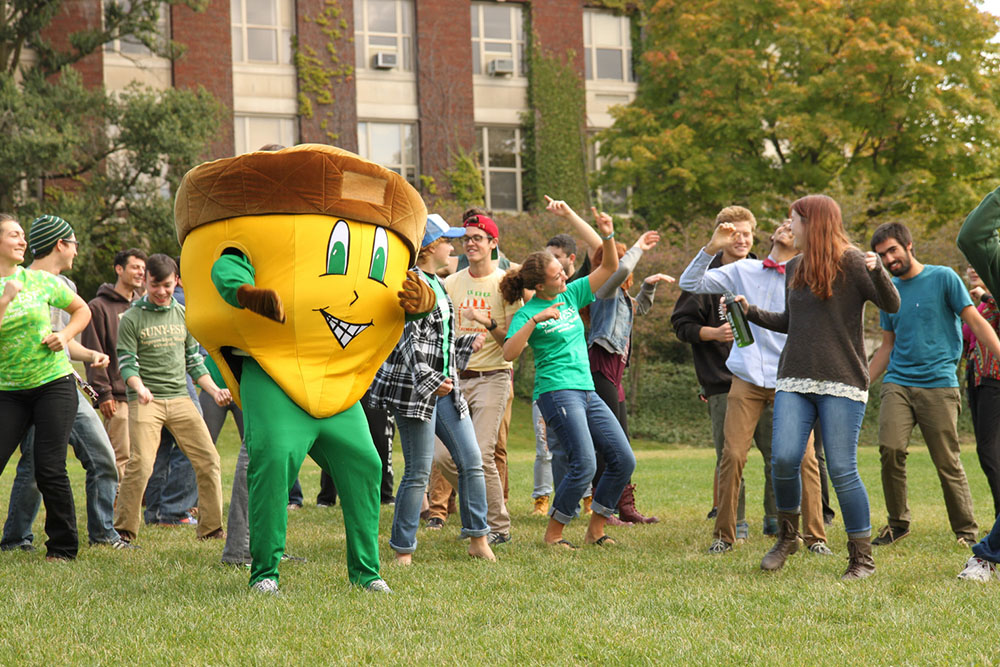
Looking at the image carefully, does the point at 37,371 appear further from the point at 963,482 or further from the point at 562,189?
the point at 562,189

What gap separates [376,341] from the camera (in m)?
5.98

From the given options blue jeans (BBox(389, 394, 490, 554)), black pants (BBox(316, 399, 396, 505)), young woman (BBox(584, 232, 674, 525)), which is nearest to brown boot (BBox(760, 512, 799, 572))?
blue jeans (BBox(389, 394, 490, 554))

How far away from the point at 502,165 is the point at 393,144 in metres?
3.45

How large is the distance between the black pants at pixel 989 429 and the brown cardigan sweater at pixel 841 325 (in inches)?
85.6

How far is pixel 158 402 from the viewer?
8.34 metres

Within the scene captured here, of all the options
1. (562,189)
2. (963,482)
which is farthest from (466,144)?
(963,482)

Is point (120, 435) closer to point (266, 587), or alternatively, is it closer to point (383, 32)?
point (266, 587)

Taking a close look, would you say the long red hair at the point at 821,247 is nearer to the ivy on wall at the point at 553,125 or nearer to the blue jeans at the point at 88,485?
the blue jeans at the point at 88,485

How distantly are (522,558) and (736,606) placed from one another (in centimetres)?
198

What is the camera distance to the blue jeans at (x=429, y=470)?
22.9 ft

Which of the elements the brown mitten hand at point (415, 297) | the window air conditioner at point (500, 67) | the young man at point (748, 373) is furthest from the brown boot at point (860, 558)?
the window air conditioner at point (500, 67)

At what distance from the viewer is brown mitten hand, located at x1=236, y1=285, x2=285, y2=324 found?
5383mm

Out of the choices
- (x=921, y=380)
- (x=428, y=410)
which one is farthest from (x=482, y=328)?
(x=921, y=380)

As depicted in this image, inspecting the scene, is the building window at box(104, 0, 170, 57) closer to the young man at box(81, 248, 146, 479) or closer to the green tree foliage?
the green tree foliage
